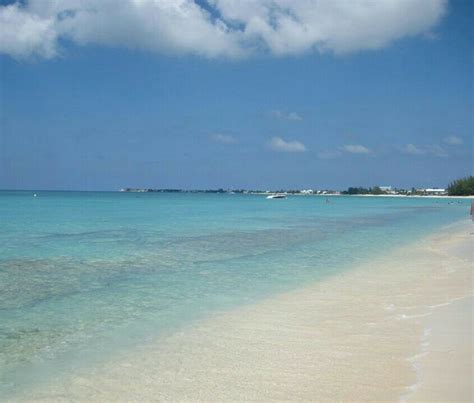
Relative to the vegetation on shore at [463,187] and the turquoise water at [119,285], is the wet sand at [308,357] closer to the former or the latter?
the turquoise water at [119,285]

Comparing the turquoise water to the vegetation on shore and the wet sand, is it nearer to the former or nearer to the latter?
the wet sand

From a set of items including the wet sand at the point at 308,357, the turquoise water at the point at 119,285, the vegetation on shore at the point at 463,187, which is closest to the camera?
the wet sand at the point at 308,357

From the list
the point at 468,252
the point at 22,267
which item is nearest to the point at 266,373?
the point at 22,267

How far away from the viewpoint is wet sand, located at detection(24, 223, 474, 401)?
15.2 feet

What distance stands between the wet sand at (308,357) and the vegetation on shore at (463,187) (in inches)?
6408

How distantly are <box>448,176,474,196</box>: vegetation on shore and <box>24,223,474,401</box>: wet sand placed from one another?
6408 inches

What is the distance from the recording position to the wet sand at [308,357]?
182 inches

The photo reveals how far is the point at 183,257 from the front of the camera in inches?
609

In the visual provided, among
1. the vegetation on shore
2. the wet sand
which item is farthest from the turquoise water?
the vegetation on shore

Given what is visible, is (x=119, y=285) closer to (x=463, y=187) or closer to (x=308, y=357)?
(x=308, y=357)

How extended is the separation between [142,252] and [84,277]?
519 centimetres

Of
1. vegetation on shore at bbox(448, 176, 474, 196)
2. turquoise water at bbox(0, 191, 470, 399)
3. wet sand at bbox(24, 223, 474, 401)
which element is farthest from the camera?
vegetation on shore at bbox(448, 176, 474, 196)

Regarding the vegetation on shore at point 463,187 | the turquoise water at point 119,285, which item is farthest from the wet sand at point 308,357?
the vegetation on shore at point 463,187

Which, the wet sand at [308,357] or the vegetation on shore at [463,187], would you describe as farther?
the vegetation on shore at [463,187]
